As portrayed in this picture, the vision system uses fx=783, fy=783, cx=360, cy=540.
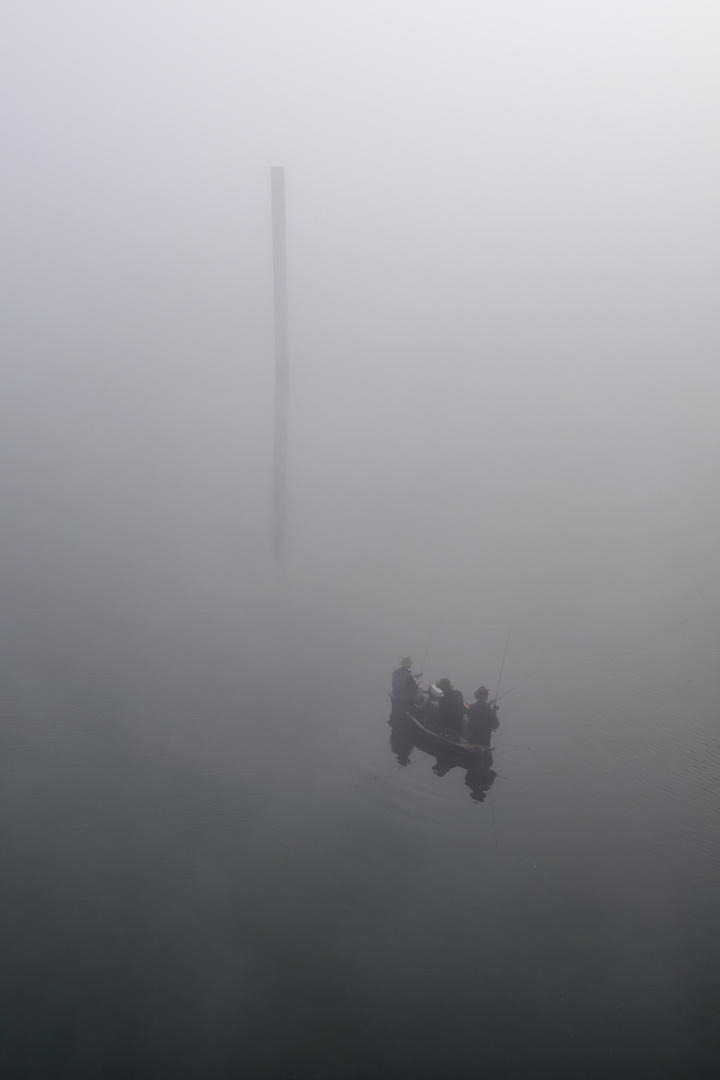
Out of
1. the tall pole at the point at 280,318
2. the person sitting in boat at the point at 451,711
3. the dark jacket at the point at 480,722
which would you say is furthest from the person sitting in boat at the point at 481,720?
the tall pole at the point at 280,318

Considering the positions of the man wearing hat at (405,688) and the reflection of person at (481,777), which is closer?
the reflection of person at (481,777)

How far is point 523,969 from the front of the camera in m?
4.84

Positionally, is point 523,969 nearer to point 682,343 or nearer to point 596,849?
point 596,849

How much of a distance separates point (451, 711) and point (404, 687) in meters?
0.46

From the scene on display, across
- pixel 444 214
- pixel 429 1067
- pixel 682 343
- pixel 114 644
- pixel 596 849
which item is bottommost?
pixel 429 1067

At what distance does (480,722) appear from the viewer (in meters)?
6.39

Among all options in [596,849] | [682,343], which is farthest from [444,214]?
[596,849]

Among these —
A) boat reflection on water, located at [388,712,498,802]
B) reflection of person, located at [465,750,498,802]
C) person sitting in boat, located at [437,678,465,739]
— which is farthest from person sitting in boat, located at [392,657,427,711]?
reflection of person, located at [465,750,498,802]

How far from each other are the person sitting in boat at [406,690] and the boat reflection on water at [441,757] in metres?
0.12

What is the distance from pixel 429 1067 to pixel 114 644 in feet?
16.3

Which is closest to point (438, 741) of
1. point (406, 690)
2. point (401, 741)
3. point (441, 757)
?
point (441, 757)

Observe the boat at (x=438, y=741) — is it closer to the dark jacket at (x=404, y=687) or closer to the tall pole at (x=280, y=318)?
the dark jacket at (x=404, y=687)

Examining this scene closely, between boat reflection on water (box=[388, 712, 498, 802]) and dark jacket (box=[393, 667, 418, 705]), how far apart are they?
5.5 inches

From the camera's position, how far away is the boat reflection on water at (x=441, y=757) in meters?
6.36
